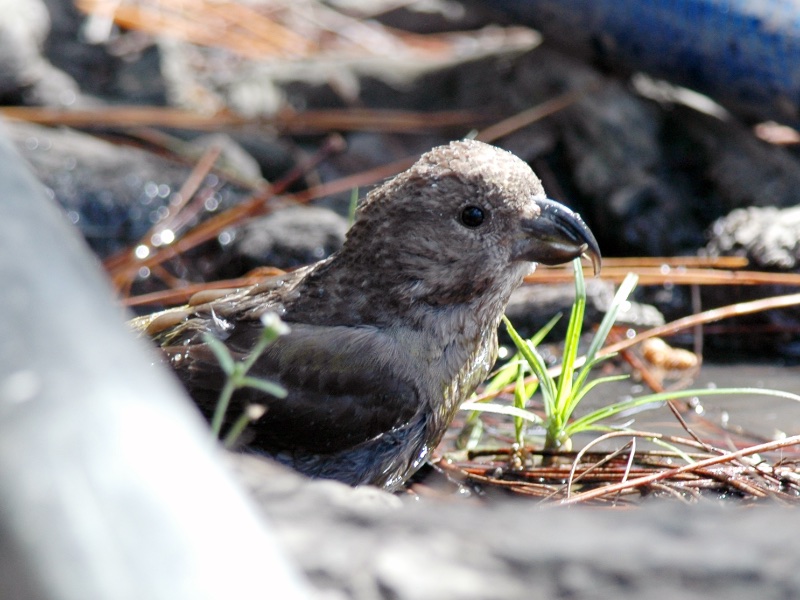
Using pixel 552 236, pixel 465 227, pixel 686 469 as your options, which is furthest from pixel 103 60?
pixel 686 469

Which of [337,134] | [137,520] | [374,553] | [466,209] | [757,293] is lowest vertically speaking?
[337,134]

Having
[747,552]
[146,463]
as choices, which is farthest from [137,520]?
[747,552]

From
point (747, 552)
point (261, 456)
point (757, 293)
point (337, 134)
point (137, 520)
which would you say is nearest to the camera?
point (137, 520)

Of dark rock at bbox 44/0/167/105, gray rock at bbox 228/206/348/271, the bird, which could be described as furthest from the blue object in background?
the bird

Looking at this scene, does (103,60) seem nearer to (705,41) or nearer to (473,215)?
(705,41)

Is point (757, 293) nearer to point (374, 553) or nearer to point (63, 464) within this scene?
point (374, 553)

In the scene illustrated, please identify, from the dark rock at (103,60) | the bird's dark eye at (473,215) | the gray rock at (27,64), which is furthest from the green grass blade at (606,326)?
the gray rock at (27,64)

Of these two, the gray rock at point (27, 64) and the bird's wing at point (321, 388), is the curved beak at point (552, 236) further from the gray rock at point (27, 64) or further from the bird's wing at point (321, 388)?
the gray rock at point (27, 64)
